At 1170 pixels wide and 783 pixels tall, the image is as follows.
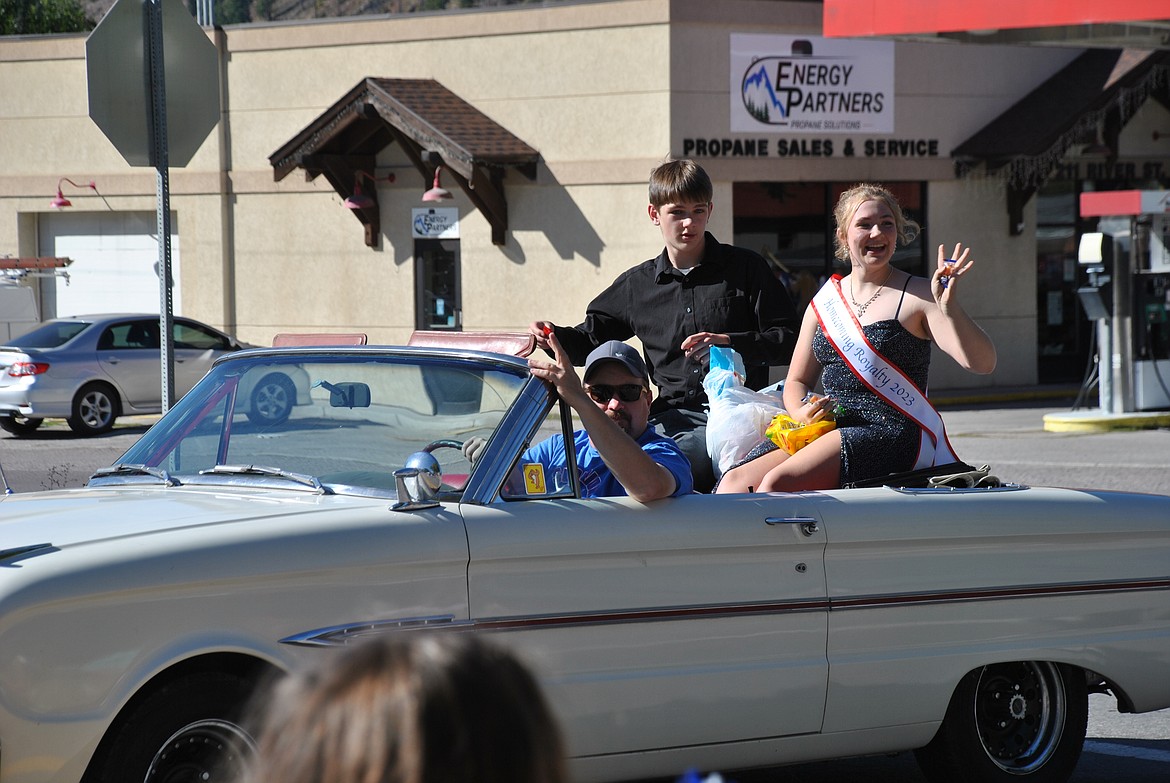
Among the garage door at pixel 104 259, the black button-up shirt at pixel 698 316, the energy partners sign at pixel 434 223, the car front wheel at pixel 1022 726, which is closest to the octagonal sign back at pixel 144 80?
the black button-up shirt at pixel 698 316

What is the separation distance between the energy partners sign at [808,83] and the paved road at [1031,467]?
435cm

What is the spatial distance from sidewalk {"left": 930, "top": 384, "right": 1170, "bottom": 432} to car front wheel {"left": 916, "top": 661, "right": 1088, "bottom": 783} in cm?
1275

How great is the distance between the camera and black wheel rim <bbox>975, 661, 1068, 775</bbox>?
4.82 meters

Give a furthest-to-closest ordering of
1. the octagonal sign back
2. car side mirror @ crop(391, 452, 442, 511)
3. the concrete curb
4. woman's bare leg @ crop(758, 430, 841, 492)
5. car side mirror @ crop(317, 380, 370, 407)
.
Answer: the concrete curb < the octagonal sign back < woman's bare leg @ crop(758, 430, 841, 492) < car side mirror @ crop(317, 380, 370, 407) < car side mirror @ crop(391, 452, 442, 511)

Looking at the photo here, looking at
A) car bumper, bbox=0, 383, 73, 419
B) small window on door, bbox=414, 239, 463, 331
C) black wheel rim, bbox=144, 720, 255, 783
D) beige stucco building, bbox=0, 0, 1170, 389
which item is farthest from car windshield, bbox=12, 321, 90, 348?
black wheel rim, bbox=144, 720, 255, 783

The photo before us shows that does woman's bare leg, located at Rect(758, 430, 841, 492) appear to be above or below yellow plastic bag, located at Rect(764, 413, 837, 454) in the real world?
below

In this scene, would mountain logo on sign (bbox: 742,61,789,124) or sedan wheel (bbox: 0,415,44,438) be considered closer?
sedan wheel (bbox: 0,415,44,438)

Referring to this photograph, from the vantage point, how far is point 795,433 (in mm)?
5113

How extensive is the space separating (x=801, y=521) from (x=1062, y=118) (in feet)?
57.1

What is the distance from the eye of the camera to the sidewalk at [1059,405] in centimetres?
1719

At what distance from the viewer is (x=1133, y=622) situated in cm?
490

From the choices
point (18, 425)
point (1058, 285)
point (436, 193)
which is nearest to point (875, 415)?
point (18, 425)

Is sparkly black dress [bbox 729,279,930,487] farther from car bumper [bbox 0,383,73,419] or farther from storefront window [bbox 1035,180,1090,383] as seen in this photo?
storefront window [bbox 1035,180,1090,383]

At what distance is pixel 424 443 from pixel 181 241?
19519 millimetres
